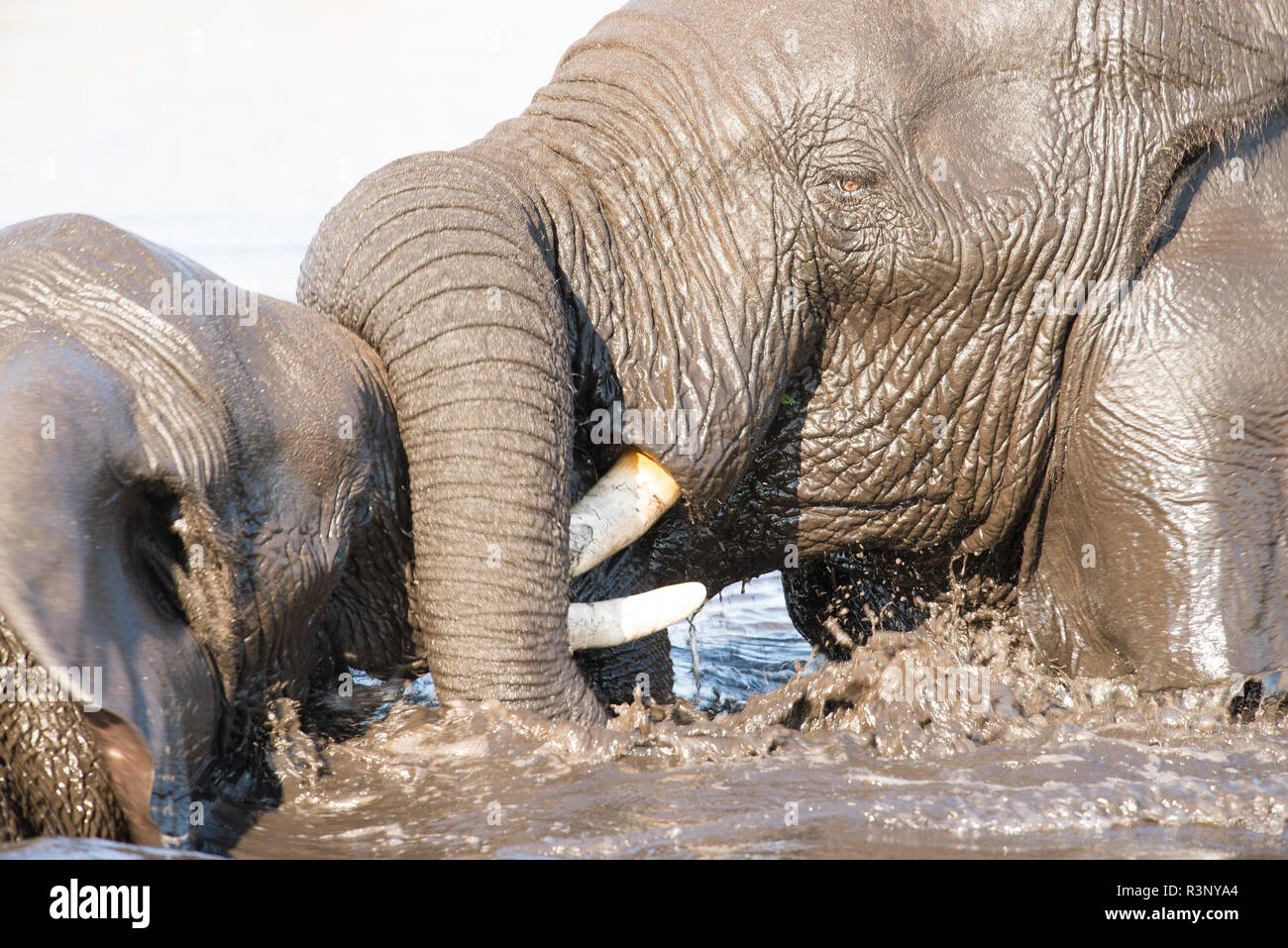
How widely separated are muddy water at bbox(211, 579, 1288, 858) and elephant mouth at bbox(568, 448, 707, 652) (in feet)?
0.90

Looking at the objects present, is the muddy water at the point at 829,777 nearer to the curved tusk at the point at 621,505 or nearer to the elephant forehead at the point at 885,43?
the curved tusk at the point at 621,505

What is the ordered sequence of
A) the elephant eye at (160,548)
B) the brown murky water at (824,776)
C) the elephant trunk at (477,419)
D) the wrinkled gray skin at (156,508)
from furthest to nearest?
1. the elephant trunk at (477,419)
2. the brown murky water at (824,776)
3. the elephant eye at (160,548)
4. the wrinkled gray skin at (156,508)

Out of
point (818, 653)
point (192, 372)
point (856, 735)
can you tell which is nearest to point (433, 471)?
point (192, 372)

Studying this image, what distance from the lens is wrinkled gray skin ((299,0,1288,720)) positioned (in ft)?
15.6

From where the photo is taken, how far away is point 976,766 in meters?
4.65

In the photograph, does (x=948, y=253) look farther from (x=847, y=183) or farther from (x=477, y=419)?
(x=477, y=419)

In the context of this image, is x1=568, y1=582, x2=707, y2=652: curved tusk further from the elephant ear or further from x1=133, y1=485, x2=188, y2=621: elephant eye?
the elephant ear

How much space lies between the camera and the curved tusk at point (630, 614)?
15.3ft

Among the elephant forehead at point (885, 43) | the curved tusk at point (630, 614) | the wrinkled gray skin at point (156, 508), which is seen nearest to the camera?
the wrinkled gray skin at point (156, 508)

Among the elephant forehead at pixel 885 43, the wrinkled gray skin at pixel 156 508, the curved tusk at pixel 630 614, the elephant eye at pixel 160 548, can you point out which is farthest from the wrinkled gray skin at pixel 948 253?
the elephant eye at pixel 160 548

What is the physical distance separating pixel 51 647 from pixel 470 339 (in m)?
1.39

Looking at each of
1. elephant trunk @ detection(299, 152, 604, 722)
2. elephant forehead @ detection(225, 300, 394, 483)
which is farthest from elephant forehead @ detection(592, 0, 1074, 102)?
elephant forehead @ detection(225, 300, 394, 483)

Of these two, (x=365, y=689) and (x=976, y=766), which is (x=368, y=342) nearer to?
(x=365, y=689)

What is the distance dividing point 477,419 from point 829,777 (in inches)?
57.7
